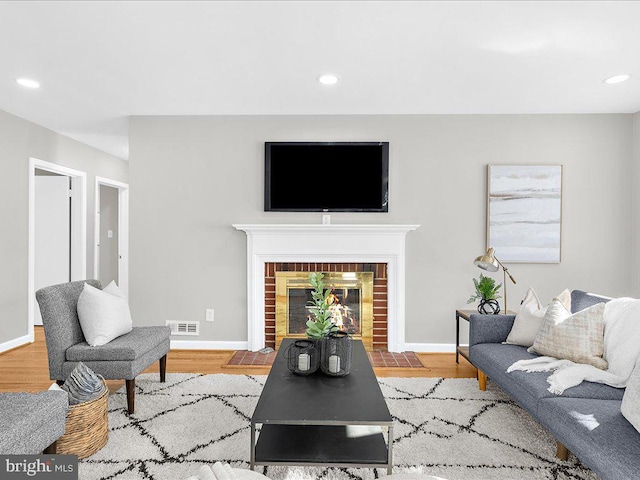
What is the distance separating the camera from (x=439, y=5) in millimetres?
2053

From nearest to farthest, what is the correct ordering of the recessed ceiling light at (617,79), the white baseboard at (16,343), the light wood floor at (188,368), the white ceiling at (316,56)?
the white ceiling at (316,56), the recessed ceiling light at (617,79), the light wood floor at (188,368), the white baseboard at (16,343)

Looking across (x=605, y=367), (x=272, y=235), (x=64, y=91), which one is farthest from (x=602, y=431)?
(x=64, y=91)

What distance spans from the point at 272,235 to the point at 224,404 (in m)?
1.69

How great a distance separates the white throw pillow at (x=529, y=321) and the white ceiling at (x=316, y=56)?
1.65 meters

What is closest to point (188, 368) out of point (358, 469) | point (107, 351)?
point (107, 351)

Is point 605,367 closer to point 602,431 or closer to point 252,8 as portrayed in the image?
point 602,431

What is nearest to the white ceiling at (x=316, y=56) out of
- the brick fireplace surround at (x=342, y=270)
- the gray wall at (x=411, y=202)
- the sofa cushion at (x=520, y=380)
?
the gray wall at (x=411, y=202)

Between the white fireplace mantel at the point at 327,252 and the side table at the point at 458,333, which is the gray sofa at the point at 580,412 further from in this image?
the white fireplace mantel at the point at 327,252

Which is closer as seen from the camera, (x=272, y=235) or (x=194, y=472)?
(x=194, y=472)

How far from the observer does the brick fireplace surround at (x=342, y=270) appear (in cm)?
390

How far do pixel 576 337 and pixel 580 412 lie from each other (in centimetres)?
64

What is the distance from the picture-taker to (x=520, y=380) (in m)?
2.17

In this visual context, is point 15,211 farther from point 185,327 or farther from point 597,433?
point 597,433

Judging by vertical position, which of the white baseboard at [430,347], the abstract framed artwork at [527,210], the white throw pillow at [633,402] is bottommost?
the white baseboard at [430,347]
